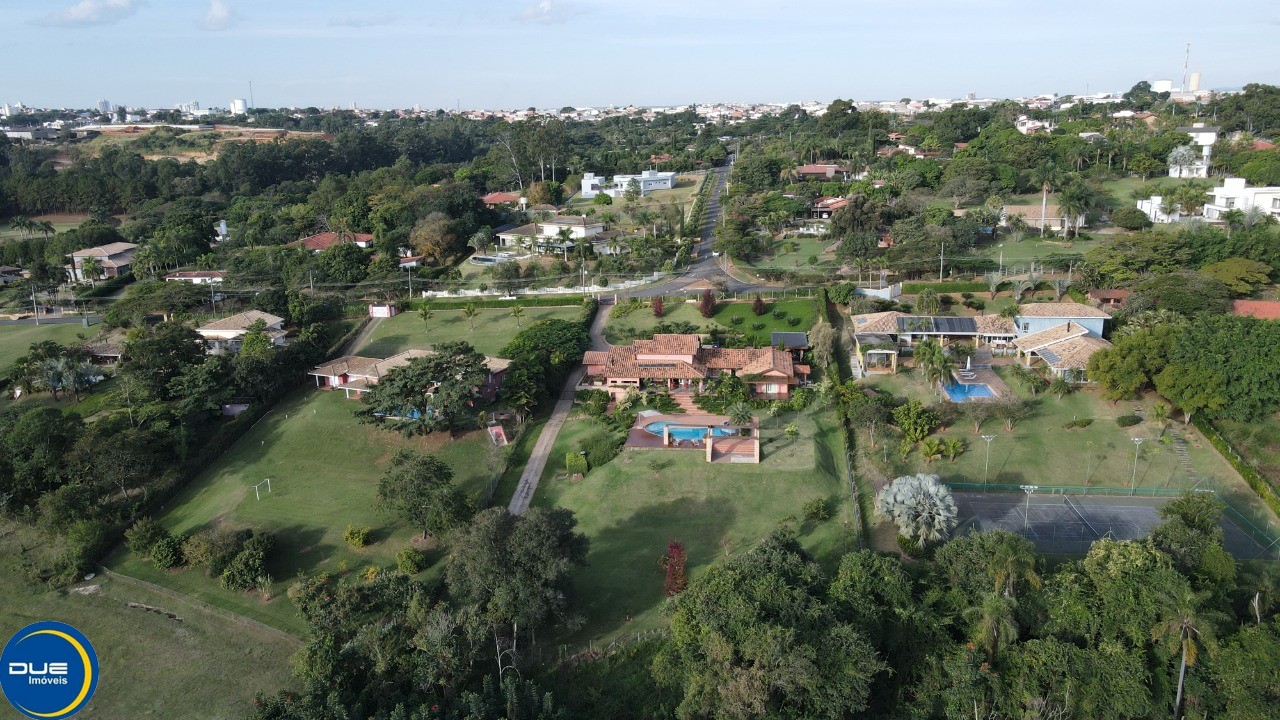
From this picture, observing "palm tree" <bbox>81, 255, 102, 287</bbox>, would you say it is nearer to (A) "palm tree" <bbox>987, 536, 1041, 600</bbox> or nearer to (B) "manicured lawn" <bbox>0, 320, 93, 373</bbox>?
(B) "manicured lawn" <bbox>0, 320, 93, 373</bbox>

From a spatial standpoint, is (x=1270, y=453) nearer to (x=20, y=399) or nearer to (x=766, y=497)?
(x=766, y=497)

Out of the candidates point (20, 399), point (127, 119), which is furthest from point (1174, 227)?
point (127, 119)

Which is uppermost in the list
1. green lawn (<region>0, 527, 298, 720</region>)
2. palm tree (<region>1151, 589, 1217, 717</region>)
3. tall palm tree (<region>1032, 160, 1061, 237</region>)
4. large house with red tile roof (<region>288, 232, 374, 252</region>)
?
tall palm tree (<region>1032, 160, 1061, 237</region>)

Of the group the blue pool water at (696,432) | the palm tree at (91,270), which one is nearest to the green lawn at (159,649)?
the blue pool water at (696,432)

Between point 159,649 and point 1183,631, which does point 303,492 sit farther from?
point 1183,631

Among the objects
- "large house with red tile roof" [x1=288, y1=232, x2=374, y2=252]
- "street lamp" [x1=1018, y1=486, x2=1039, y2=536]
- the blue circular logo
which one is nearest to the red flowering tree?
"street lamp" [x1=1018, y1=486, x2=1039, y2=536]

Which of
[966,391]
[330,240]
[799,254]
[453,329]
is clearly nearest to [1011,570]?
[966,391]

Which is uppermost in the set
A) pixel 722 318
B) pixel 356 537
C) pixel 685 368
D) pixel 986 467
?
pixel 722 318
